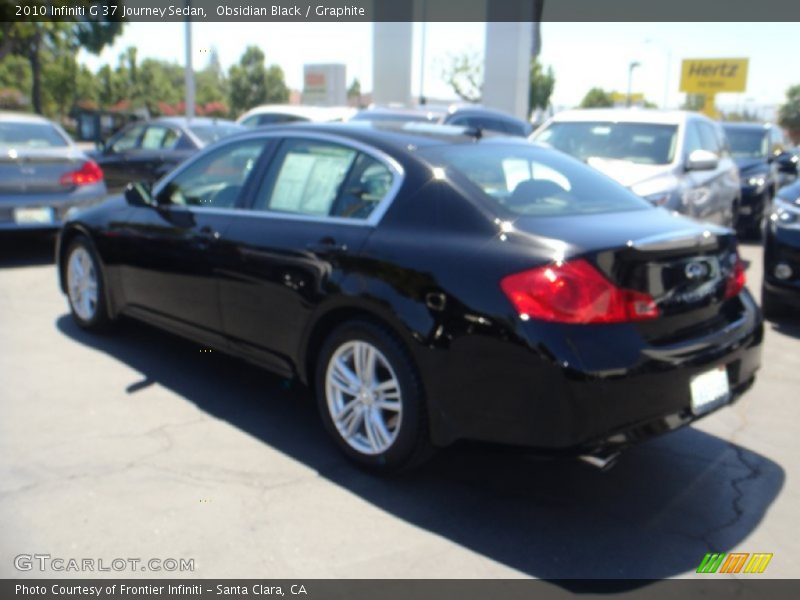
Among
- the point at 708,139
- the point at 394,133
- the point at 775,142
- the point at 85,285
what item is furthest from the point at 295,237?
the point at 775,142

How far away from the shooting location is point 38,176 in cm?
834

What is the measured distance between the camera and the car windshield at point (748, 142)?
13281 mm

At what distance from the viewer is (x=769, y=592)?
9.42ft

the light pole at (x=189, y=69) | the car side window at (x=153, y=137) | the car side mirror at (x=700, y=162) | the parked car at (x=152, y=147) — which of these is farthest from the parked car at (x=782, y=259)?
the light pole at (x=189, y=69)

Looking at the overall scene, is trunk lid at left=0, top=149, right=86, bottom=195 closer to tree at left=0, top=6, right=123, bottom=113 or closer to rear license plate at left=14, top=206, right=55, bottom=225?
rear license plate at left=14, top=206, right=55, bottom=225

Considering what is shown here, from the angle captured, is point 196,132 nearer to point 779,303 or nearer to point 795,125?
point 779,303

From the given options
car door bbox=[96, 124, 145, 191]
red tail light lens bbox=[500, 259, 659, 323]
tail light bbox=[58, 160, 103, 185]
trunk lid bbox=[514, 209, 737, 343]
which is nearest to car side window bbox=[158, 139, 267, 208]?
trunk lid bbox=[514, 209, 737, 343]

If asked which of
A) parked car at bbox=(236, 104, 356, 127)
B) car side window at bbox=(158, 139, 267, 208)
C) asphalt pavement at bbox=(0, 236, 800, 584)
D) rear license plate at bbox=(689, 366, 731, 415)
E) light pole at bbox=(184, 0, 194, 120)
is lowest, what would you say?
asphalt pavement at bbox=(0, 236, 800, 584)

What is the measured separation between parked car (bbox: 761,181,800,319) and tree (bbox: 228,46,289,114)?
61.5 metres

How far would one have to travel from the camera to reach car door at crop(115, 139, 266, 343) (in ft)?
14.9

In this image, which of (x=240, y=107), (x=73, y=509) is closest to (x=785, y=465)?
(x=73, y=509)

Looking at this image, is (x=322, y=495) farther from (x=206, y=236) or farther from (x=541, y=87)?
(x=541, y=87)

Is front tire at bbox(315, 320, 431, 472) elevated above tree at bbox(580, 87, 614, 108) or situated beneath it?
situated beneath

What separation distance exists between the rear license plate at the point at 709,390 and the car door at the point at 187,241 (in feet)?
8.37
